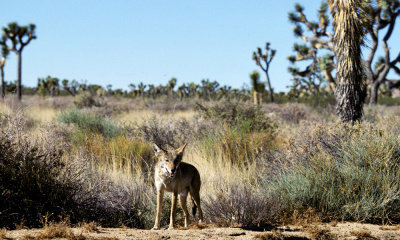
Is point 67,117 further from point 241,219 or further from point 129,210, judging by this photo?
point 241,219

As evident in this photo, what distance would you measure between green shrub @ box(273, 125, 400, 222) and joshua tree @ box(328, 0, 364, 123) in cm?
498

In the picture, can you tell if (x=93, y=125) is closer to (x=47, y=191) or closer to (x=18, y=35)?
(x=47, y=191)

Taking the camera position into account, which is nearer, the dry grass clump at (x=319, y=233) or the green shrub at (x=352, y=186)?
the dry grass clump at (x=319, y=233)

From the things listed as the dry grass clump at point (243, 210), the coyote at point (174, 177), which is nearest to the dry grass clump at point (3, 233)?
the coyote at point (174, 177)

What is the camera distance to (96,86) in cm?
7456

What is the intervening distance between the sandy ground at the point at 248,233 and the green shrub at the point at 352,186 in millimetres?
317

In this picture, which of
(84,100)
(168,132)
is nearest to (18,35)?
(84,100)

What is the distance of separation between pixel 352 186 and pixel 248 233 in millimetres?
1902

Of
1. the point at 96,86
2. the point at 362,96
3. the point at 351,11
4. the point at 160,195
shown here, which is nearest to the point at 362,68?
the point at 362,96

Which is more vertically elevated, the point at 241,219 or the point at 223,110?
the point at 223,110

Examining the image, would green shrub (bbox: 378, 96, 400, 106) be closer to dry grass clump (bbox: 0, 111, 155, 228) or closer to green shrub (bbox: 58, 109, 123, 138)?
green shrub (bbox: 58, 109, 123, 138)

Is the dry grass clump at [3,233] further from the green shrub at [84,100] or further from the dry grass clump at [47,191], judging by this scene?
the green shrub at [84,100]

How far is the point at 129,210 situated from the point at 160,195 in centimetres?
138

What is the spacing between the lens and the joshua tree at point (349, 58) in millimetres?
11875
